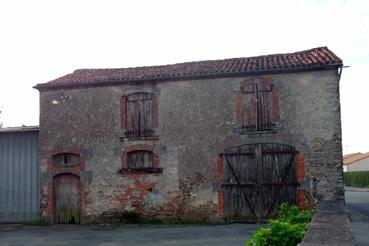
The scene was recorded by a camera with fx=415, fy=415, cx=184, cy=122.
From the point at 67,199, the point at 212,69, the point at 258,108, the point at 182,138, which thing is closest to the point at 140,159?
the point at 182,138

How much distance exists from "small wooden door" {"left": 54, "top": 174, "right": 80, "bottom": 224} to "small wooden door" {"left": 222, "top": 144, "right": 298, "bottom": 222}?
226 inches

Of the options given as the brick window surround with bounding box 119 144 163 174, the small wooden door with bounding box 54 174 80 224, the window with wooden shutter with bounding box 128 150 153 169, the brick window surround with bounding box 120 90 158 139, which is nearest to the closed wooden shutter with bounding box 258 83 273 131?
the brick window surround with bounding box 120 90 158 139

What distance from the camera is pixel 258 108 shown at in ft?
48.3

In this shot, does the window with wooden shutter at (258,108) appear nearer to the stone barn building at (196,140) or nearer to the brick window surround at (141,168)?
the stone barn building at (196,140)

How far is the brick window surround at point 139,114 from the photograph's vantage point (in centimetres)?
1559

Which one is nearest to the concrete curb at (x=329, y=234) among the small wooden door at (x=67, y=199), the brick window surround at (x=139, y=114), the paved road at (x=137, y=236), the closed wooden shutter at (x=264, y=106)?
the paved road at (x=137, y=236)

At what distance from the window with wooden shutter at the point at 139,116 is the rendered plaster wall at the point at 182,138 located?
11.3 inches

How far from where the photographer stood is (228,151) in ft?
48.7

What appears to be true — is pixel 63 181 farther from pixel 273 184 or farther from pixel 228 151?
pixel 273 184

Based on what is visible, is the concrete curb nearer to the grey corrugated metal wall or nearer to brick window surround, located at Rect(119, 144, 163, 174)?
brick window surround, located at Rect(119, 144, 163, 174)

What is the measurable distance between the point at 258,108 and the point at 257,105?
0.11 m

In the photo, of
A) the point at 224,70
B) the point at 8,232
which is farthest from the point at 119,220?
the point at 224,70

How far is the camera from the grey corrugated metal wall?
16.5 meters

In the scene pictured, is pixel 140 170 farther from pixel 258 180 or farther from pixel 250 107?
pixel 250 107
